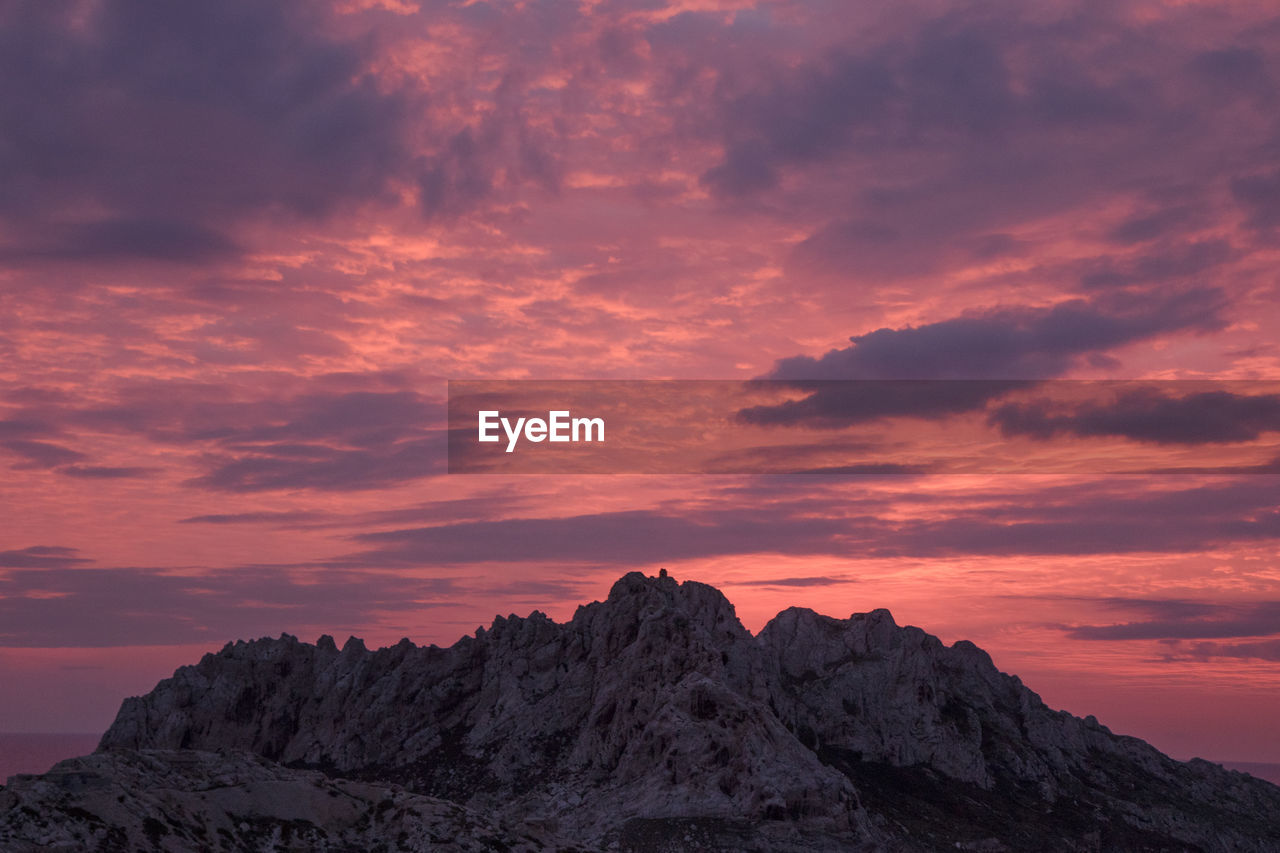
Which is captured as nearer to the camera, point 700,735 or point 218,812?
point 218,812

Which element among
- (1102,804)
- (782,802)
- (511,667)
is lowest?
(1102,804)

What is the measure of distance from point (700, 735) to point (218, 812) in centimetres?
7206

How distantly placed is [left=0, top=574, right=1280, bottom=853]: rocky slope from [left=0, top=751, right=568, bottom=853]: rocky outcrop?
4897 cm

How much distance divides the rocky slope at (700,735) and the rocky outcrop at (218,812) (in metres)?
49.0

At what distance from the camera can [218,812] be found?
70.8 meters

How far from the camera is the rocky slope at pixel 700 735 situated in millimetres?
131250

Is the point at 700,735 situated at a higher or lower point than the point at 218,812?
lower

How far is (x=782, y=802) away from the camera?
126 m

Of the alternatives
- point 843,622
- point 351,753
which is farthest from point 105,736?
point 843,622

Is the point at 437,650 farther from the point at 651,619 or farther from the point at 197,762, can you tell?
the point at 197,762

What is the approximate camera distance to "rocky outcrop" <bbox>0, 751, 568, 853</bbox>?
211 ft

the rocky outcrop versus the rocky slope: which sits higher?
the rocky outcrop

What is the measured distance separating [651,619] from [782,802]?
3615 centimetres

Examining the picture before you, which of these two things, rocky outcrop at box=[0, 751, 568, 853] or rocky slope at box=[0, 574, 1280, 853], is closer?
rocky outcrop at box=[0, 751, 568, 853]
